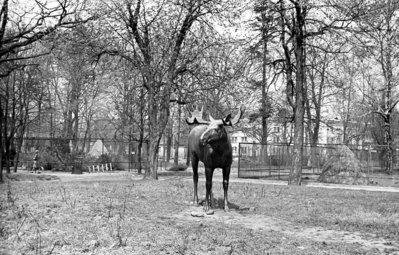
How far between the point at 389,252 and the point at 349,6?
12.7 m

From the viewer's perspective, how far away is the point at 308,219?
359 inches

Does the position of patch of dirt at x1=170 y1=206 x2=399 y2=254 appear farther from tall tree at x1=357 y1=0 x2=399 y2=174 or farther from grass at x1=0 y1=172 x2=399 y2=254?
tall tree at x1=357 y1=0 x2=399 y2=174

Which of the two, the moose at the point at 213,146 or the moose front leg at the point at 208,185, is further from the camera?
the moose front leg at the point at 208,185

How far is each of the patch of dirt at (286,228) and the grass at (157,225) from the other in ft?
0.84

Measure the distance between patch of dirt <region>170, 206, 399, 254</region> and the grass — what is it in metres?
0.25

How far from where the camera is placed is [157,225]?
7672 millimetres

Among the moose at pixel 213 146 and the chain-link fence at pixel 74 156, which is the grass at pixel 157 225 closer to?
the moose at pixel 213 146

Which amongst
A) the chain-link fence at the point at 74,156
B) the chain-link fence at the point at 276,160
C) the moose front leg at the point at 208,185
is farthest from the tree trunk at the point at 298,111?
the chain-link fence at the point at 74,156

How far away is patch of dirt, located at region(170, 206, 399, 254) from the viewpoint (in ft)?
23.0

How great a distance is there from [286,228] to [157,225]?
99.5 inches

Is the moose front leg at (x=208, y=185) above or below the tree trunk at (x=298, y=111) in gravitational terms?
below

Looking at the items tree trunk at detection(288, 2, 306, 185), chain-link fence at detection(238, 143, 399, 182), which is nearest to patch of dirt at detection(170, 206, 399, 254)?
tree trunk at detection(288, 2, 306, 185)

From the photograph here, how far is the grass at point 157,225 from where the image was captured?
245 inches

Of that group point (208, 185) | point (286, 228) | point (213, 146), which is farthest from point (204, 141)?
point (286, 228)
